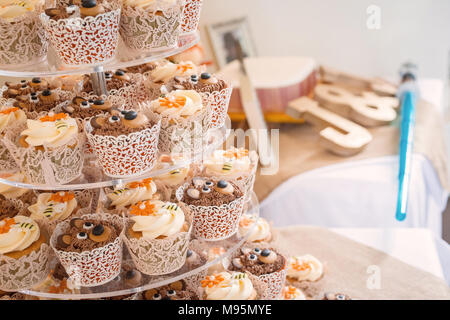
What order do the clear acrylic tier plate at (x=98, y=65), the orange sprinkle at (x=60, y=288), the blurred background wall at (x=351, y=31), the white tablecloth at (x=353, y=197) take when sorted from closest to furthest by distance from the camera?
the clear acrylic tier plate at (x=98, y=65) < the orange sprinkle at (x=60, y=288) < the white tablecloth at (x=353, y=197) < the blurred background wall at (x=351, y=31)

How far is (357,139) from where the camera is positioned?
241 centimetres

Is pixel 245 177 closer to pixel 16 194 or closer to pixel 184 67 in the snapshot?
pixel 184 67

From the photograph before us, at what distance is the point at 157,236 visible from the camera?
1.30 meters

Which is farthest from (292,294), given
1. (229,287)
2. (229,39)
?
(229,39)

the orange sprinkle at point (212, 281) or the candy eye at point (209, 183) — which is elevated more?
the candy eye at point (209, 183)

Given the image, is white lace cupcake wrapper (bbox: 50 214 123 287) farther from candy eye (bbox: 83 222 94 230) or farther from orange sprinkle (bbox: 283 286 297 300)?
orange sprinkle (bbox: 283 286 297 300)

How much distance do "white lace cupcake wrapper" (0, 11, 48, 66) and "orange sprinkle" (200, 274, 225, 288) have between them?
738 millimetres

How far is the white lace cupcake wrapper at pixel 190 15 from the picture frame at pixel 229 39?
4.82 feet

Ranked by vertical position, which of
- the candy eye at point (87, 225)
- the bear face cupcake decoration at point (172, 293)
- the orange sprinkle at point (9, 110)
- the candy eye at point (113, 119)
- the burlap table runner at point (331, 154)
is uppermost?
the orange sprinkle at point (9, 110)

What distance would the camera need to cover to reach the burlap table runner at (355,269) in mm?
1732

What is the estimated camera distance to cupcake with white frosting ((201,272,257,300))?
139 centimetres

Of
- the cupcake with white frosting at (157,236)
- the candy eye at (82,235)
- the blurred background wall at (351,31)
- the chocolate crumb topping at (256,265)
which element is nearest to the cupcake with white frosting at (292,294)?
the chocolate crumb topping at (256,265)

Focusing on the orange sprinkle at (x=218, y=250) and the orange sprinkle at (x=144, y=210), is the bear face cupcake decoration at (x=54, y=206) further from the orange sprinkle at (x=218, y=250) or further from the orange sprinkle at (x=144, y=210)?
the orange sprinkle at (x=218, y=250)

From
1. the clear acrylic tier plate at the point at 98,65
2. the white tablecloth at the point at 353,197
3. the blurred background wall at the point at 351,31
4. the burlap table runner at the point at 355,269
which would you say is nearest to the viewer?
the clear acrylic tier plate at the point at 98,65
